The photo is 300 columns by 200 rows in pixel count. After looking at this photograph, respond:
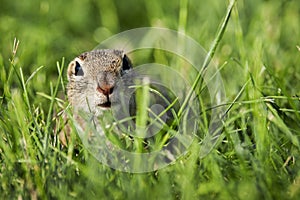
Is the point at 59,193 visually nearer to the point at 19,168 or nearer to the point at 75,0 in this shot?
the point at 19,168

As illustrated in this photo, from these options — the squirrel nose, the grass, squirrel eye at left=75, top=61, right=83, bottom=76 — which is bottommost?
the grass

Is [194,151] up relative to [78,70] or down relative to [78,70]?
down

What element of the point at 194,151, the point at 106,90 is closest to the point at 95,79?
the point at 106,90

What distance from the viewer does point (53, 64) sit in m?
4.05

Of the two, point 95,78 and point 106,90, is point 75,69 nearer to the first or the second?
point 95,78

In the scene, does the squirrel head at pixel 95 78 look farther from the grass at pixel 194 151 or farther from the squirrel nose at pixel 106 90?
the grass at pixel 194 151

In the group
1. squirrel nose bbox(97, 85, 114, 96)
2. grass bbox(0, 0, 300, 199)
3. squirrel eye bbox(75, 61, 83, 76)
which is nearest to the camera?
grass bbox(0, 0, 300, 199)

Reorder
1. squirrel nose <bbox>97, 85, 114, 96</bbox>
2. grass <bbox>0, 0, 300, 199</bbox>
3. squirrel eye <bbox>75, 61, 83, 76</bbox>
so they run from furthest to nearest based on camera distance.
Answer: squirrel eye <bbox>75, 61, 83, 76</bbox>, squirrel nose <bbox>97, 85, 114, 96</bbox>, grass <bbox>0, 0, 300, 199</bbox>

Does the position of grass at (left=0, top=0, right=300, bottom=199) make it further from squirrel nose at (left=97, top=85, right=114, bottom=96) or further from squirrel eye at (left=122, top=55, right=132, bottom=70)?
squirrel eye at (left=122, top=55, right=132, bottom=70)

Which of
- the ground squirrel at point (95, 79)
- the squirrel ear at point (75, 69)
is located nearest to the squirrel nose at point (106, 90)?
the ground squirrel at point (95, 79)

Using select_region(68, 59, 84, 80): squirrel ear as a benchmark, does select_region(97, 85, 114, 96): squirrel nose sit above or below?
below

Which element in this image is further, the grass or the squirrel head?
the squirrel head

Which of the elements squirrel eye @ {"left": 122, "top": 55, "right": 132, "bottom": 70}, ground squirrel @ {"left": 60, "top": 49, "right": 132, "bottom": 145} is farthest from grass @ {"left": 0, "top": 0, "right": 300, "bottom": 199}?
squirrel eye @ {"left": 122, "top": 55, "right": 132, "bottom": 70}

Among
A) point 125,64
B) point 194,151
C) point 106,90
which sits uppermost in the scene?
point 125,64
